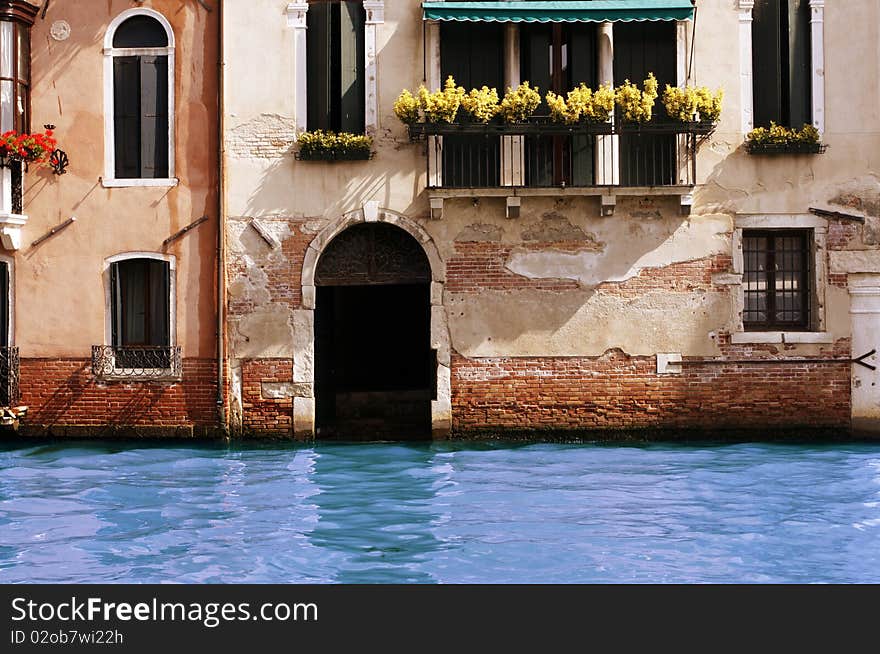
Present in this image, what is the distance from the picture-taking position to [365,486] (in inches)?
396

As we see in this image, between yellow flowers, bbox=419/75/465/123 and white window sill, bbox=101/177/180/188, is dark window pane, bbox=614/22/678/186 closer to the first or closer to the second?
yellow flowers, bbox=419/75/465/123

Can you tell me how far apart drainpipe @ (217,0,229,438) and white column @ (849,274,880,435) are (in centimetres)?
714

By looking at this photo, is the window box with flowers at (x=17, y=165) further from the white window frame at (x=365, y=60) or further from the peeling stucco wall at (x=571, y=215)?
the white window frame at (x=365, y=60)

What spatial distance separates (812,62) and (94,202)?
836cm

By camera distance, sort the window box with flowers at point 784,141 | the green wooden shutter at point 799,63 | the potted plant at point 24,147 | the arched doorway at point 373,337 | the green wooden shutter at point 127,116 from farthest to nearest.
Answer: the arched doorway at point 373,337 → the green wooden shutter at point 127,116 → the green wooden shutter at point 799,63 → the window box with flowers at point 784,141 → the potted plant at point 24,147

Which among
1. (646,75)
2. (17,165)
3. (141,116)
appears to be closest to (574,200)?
(646,75)

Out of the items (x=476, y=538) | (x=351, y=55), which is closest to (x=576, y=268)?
(x=351, y=55)

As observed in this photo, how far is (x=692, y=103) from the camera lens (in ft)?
39.8

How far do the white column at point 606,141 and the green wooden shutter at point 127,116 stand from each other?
209 inches

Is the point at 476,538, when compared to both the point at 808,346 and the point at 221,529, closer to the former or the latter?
the point at 221,529

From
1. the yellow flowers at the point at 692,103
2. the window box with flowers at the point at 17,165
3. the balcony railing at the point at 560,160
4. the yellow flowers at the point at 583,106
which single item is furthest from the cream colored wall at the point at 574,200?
the window box with flowers at the point at 17,165

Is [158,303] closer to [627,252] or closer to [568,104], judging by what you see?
[568,104]

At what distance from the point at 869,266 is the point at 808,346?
44.8 inches

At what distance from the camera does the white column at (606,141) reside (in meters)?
12.6
